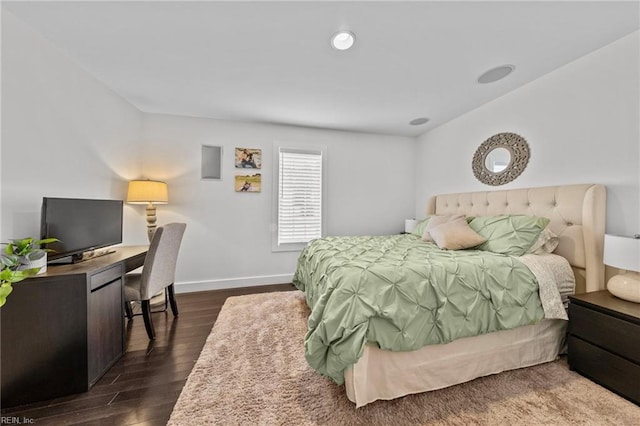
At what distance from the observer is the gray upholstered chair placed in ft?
6.85

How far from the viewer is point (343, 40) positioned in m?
1.83

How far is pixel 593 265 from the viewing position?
1.92 metres

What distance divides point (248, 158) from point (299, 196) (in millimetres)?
951

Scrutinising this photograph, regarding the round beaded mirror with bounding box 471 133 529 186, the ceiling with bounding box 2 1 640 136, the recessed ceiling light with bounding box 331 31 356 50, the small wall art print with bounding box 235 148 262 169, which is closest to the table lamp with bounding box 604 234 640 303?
the round beaded mirror with bounding box 471 133 529 186

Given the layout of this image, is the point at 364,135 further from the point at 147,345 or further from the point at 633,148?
the point at 147,345

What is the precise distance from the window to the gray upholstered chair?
5.18ft

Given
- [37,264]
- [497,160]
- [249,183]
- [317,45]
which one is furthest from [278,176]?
[497,160]

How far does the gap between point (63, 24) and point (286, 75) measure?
5.34 ft

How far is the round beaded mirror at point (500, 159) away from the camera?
258 centimetres

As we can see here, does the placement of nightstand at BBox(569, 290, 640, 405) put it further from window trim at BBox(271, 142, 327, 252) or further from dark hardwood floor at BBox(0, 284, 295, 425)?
window trim at BBox(271, 142, 327, 252)

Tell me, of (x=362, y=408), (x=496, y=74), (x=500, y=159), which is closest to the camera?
(x=362, y=408)

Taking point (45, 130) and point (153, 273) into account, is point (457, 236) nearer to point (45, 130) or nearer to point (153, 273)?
point (153, 273)

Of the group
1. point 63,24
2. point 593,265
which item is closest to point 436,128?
point 593,265

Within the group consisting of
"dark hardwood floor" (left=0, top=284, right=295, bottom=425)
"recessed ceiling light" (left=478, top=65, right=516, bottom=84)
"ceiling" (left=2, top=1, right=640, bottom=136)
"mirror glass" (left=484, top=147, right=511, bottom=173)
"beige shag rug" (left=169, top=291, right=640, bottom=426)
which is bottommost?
"dark hardwood floor" (left=0, top=284, right=295, bottom=425)
